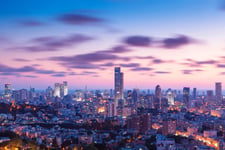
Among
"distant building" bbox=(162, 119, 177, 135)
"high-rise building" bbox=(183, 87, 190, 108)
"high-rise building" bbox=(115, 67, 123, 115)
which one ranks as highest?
"high-rise building" bbox=(115, 67, 123, 115)

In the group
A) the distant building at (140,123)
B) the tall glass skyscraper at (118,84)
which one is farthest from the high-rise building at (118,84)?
the distant building at (140,123)

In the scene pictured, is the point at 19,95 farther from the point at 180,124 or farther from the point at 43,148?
the point at 43,148

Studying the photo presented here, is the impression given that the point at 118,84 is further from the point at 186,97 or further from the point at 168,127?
the point at 168,127

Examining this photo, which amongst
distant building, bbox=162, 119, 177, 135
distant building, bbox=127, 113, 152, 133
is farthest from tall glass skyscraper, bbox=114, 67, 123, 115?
distant building, bbox=162, 119, 177, 135

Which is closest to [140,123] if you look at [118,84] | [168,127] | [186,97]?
[168,127]

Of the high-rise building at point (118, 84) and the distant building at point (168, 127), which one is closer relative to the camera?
the distant building at point (168, 127)

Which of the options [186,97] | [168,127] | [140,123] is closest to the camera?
[168,127]

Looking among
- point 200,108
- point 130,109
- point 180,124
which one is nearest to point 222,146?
point 180,124

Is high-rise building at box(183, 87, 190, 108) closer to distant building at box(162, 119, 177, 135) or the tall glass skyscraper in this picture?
the tall glass skyscraper

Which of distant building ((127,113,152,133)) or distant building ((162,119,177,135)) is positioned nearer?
distant building ((162,119,177,135))

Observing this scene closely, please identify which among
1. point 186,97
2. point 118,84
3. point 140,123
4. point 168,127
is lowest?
point 168,127

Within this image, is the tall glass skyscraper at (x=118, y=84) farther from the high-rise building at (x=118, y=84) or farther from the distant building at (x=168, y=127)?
the distant building at (x=168, y=127)
